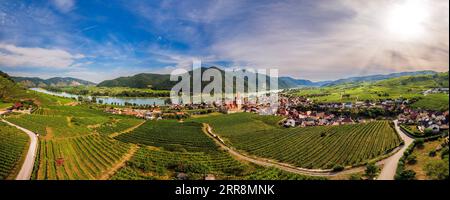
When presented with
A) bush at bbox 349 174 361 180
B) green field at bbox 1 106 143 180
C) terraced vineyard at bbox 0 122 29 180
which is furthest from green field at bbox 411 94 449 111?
terraced vineyard at bbox 0 122 29 180

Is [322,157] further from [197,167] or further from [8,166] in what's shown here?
[8,166]

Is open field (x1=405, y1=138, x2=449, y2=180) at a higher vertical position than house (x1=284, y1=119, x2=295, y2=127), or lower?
lower

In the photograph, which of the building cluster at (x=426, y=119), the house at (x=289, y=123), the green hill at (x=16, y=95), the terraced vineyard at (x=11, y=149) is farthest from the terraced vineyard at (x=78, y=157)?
the building cluster at (x=426, y=119)

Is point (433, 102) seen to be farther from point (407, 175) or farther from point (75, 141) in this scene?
point (75, 141)

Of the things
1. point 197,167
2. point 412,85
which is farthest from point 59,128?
point 412,85

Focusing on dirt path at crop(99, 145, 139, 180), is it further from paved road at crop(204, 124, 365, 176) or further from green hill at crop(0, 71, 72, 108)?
green hill at crop(0, 71, 72, 108)

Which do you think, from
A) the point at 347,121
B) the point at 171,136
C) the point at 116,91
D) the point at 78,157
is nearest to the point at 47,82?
the point at 116,91
